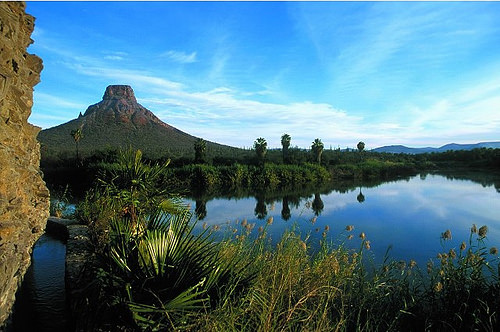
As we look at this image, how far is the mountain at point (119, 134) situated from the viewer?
66688 millimetres

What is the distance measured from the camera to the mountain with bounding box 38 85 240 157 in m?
66.7

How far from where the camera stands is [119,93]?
4926 inches

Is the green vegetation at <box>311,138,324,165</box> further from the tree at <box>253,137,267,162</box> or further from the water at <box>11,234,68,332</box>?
the water at <box>11,234,68,332</box>

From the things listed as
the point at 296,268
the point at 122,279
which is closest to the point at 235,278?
the point at 122,279

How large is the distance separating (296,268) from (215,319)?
6.11 ft

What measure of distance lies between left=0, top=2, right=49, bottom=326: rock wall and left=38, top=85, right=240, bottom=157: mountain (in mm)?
54991

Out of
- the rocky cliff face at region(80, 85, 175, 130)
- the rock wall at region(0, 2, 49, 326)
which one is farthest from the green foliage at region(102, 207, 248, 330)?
the rocky cliff face at region(80, 85, 175, 130)

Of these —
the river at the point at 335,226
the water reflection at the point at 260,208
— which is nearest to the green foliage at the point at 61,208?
the river at the point at 335,226

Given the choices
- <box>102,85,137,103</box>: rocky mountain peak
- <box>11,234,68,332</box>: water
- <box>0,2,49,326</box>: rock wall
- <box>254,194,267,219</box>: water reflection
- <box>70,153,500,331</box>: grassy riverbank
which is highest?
<box>102,85,137,103</box>: rocky mountain peak

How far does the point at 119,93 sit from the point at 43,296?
132m

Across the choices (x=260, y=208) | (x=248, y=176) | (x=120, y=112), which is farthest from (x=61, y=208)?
(x=120, y=112)

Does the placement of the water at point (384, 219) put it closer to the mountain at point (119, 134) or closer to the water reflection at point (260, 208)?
the water reflection at point (260, 208)

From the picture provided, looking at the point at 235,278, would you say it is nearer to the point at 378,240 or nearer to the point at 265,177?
the point at 378,240

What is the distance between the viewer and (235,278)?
3113 millimetres
